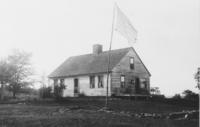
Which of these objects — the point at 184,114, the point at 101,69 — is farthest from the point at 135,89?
the point at 184,114

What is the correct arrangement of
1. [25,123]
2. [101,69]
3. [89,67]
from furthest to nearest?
[89,67]
[101,69]
[25,123]

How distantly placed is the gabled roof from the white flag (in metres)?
15.2

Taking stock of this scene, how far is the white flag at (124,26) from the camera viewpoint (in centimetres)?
2359

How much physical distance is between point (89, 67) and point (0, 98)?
444 inches

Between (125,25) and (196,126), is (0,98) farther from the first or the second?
(196,126)

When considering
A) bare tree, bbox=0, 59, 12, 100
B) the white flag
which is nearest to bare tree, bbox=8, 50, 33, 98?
bare tree, bbox=0, 59, 12, 100

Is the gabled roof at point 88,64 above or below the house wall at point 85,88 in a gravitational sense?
above

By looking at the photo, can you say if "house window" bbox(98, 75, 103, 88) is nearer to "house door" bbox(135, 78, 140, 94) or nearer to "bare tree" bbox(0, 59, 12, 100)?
"house door" bbox(135, 78, 140, 94)

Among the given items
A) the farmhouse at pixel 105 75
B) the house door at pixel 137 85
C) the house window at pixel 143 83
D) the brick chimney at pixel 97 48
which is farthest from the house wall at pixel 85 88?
the house window at pixel 143 83

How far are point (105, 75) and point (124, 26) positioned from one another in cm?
1596

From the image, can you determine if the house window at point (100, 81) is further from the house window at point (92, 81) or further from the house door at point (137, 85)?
the house door at point (137, 85)

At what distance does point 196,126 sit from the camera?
13.2 meters

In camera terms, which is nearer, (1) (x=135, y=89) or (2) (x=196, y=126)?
(2) (x=196, y=126)

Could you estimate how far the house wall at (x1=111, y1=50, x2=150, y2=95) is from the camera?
1537 inches
